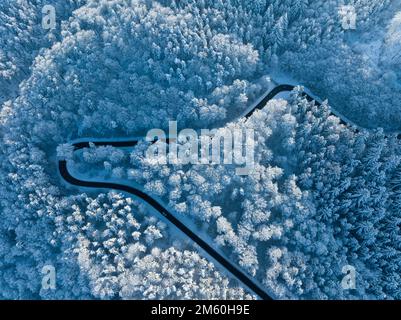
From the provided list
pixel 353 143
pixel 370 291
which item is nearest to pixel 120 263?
pixel 370 291

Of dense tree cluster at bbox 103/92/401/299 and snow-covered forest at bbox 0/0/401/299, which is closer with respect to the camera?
dense tree cluster at bbox 103/92/401/299

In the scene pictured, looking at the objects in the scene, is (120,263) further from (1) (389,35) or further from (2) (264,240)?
(1) (389,35)

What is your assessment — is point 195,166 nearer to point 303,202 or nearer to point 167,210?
point 167,210

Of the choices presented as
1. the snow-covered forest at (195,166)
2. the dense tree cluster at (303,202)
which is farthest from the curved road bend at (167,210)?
the dense tree cluster at (303,202)

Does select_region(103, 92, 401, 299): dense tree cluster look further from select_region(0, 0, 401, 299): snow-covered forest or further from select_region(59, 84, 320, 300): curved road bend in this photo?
select_region(59, 84, 320, 300): curved road bend

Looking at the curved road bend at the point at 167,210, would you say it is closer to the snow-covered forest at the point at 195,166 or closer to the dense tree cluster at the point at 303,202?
the snow-covered forest at the point at 195,166

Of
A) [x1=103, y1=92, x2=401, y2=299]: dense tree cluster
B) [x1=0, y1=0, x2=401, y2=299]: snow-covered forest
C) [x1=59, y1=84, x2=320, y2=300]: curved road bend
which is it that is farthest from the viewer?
[x1=59, y1=84, x2=320, y2=300]: curved road bend

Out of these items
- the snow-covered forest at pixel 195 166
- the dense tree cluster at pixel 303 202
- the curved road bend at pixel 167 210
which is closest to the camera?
the dense tree cluster at pixel 303 202

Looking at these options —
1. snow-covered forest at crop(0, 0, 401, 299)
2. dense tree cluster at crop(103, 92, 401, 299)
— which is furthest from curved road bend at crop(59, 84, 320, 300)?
dense tree cluster at crop(103, 92, 401, 299)
